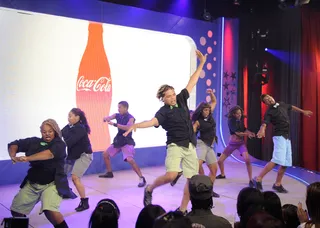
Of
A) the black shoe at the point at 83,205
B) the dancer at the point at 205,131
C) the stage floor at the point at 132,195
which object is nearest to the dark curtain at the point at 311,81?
the stage floor at the point at 132,195

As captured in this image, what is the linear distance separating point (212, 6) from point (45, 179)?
7.14m

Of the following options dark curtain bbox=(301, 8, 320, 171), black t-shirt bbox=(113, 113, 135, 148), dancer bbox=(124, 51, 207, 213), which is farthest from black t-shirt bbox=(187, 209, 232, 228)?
dark curtain bbox=(301, 8, 320, 171)

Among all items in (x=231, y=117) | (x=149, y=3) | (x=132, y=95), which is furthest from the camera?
(x=149, y=3)

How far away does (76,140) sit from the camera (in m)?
4.66

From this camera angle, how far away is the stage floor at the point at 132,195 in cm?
441

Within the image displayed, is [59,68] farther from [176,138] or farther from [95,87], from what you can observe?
[176,138]

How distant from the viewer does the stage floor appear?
441 centimetres

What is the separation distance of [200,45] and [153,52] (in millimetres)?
1418

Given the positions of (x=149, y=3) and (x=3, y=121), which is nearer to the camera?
(x=3, y=121)

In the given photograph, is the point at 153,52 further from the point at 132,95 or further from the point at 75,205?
the point at 75,205

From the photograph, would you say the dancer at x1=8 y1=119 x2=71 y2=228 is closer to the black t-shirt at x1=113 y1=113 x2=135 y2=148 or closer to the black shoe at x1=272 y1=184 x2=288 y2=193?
the black t-shirt at x1=113 y1=113 x2=135 y2=148

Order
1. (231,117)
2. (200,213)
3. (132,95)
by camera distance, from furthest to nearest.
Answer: (132,95), (231,117), (200,213)

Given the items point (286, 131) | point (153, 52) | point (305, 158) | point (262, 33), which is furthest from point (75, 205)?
point (262, 33)

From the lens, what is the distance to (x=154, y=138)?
A: 8.12 metres
